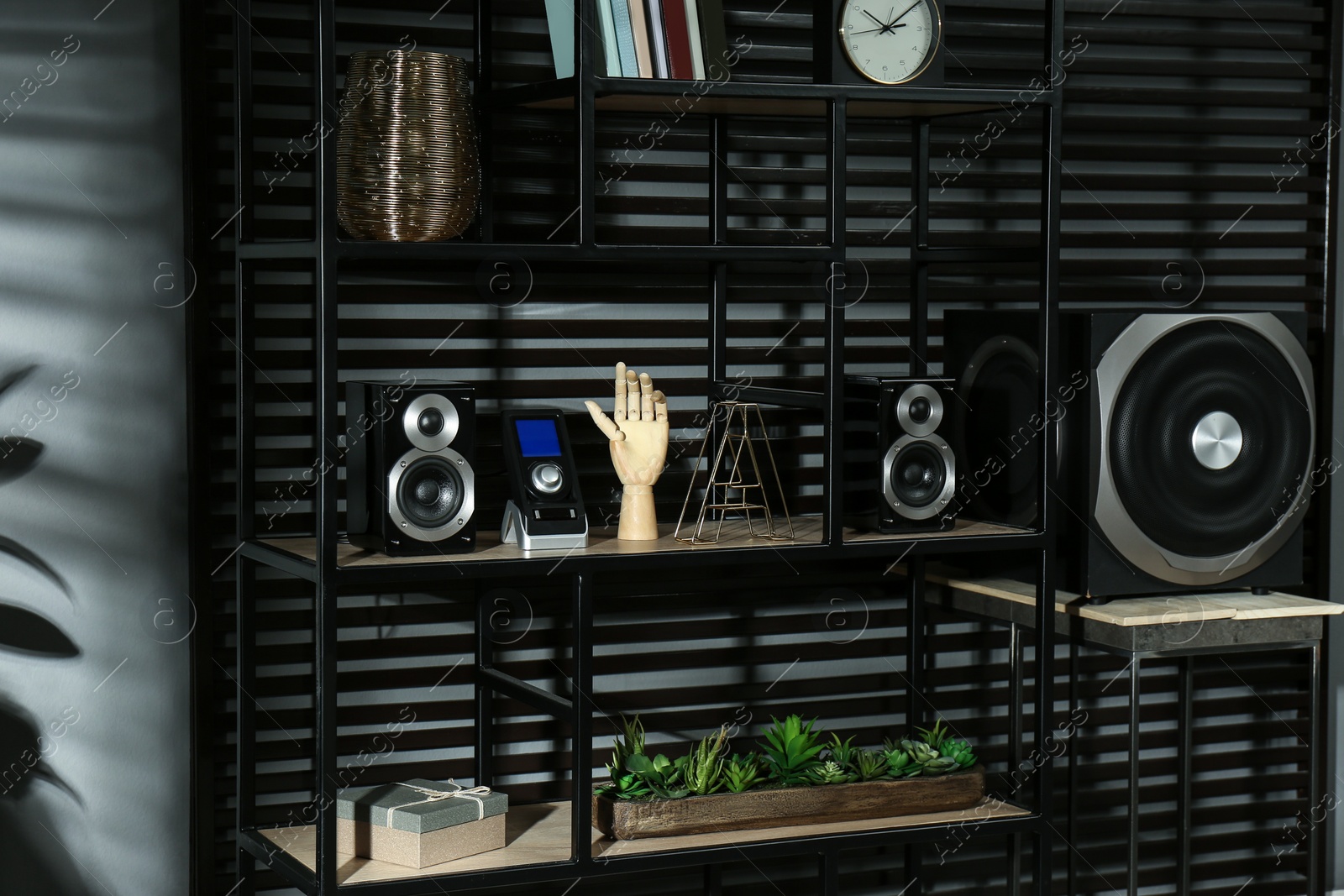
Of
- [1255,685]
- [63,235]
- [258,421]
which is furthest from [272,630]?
[1255,685]

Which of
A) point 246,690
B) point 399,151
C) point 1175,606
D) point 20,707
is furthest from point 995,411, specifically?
point 20,707

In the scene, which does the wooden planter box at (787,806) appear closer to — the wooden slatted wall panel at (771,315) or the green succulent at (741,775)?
the green succulent at (741,775)

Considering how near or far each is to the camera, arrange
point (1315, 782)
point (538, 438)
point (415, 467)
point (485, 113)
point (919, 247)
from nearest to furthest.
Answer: point (415, 467), point (538, 438), point (485, 113), point (1315, 782), point (919, 247)

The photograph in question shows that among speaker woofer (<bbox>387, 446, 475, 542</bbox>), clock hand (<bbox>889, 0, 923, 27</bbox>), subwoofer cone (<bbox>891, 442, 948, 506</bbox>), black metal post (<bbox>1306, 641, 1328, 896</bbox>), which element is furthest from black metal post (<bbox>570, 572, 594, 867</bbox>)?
black metal post (<bbox>1306, 641, 1328, 896</bbox>)

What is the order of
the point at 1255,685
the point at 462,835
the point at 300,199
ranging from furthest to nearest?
1. the point at 1255,685
2. the point at 300,199
3. the point at 462,835

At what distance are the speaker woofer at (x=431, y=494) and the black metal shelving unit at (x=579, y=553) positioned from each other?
7 cm

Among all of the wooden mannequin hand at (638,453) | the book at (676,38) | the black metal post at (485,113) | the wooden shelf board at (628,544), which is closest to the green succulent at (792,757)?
the wooden shelf board at (628,544)

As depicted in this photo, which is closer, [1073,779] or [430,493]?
[430,493]

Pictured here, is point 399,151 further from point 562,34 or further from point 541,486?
point 541,486

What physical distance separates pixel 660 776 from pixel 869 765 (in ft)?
1.38

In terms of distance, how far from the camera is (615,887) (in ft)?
9.80

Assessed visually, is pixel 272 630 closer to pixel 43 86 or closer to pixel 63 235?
pixel 63 235

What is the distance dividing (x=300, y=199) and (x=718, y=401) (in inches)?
36.1

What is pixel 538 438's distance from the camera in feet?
8.31
